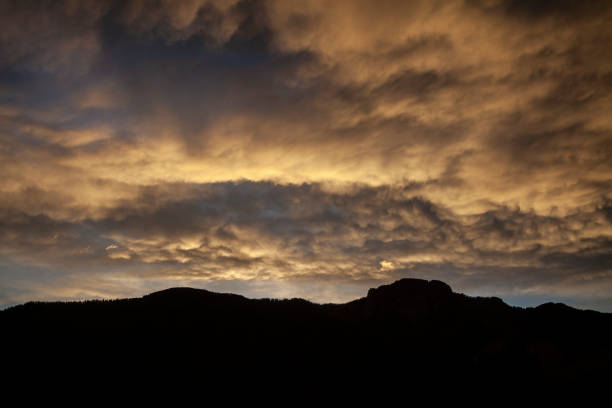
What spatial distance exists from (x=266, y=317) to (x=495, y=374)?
42.1 meters

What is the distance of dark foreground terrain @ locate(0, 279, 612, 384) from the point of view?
53594mm

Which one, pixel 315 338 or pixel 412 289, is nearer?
pixel 315 338

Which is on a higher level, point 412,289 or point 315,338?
point 412,289

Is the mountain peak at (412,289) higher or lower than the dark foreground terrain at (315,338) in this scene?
higher

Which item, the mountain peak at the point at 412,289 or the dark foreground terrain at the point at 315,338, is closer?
the dark foreground terrain at the point at 315,338

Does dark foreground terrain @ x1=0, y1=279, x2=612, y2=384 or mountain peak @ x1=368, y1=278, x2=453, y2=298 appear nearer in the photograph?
dark foreground terrain @ x1=0, y1=279, x2=612, y2=384

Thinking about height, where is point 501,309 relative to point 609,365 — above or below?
above

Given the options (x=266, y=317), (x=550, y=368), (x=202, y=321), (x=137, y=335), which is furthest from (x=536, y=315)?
(x=137, y=335)

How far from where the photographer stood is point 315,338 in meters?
68.9

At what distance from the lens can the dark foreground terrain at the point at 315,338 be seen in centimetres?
5359

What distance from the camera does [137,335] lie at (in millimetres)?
62500

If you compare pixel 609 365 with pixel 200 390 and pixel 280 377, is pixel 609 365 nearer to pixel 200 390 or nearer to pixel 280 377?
pixel 280 377

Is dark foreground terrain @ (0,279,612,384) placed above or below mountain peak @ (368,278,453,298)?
below

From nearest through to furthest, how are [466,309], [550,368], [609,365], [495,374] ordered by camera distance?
1. [609,365]
2. [550,368]
3. [495,374]
4. [466,309]
